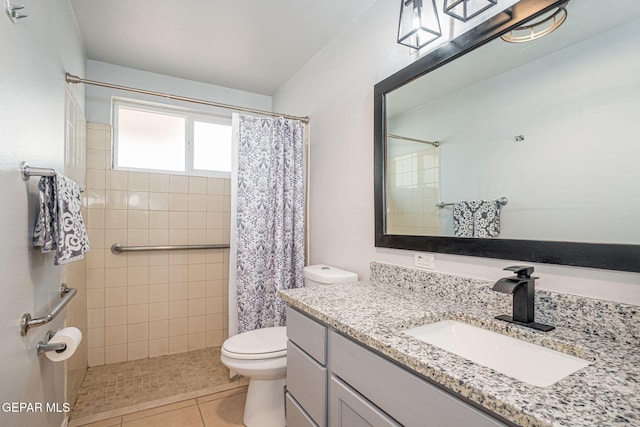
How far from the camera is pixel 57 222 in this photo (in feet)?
3.70

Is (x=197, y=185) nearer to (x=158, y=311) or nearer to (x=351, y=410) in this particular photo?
(x=158, y=311)

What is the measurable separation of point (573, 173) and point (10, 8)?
173 cm

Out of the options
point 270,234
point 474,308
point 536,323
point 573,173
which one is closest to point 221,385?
point 270,234

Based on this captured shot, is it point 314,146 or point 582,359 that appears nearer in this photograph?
point 582,359

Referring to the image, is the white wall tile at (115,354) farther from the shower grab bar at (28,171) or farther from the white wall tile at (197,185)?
the shower grab bar at (28,171)

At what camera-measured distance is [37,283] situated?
3.72 ft

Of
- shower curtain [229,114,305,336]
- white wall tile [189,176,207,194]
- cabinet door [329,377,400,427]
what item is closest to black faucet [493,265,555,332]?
cabinet door [329,377,400,427]

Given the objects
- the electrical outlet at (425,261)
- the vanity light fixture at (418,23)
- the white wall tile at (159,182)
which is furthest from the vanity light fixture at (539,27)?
the white wall tile at (159,182)

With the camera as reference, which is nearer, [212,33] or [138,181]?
[212,33]

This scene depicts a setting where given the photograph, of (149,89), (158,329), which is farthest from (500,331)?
(149,89)

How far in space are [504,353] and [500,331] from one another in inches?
2.5

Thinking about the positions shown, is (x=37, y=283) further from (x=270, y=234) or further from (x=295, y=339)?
(x=270, y=234)

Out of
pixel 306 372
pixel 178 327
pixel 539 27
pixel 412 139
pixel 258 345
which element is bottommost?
pixel 178 327

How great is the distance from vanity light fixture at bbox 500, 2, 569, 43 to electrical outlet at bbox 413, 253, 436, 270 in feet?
2.89
